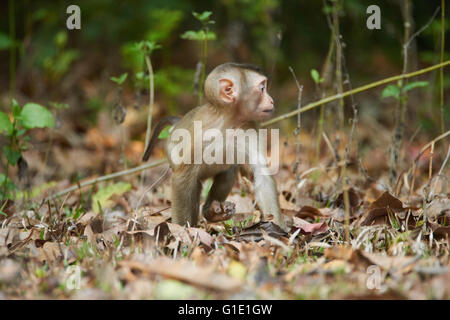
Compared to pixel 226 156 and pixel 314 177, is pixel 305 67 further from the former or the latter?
pixel 226 156

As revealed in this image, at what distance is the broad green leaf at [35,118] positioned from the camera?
182 inches

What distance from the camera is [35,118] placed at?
15.3 ft

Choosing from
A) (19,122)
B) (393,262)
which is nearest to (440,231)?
(393,262)

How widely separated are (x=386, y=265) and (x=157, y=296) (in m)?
1.20

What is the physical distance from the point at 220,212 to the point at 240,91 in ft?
3.06

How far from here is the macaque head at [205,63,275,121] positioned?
4.00m


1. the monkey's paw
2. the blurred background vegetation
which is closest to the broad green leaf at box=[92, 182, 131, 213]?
the monkey's paw

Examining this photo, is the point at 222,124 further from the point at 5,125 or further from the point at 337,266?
the point at 5,125

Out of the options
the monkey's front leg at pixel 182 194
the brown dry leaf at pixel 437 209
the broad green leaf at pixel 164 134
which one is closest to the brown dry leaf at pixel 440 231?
the brown dry leaf at pixel 437 209

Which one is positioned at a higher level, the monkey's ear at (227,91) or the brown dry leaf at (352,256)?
the monkey's ear at (227,91)

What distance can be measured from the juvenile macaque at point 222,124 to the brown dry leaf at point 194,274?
50.9 inches

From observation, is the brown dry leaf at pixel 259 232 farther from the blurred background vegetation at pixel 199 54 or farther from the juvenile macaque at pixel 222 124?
the blurred background vegetation at pixel 199 54

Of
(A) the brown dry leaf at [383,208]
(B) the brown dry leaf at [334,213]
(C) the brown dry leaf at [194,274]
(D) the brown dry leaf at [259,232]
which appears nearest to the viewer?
(C) the brown dry leaf at [194,274]
